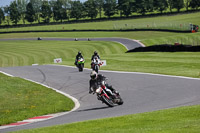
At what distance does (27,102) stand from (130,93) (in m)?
4.98

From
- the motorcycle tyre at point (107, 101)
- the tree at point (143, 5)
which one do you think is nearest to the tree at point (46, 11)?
the tree at point (143, 5)

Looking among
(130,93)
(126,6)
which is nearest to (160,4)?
(126,6)

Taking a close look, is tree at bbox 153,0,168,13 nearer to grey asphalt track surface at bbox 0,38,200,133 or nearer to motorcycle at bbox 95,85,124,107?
grey asphalt track surface at bbox 0,38,200,133

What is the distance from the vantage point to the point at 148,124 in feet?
30.9

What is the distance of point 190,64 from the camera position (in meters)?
25.7

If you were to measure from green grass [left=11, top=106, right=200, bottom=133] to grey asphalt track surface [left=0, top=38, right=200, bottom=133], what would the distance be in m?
1.52

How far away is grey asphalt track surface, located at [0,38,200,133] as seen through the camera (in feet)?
41.3

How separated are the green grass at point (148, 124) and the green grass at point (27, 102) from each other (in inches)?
161

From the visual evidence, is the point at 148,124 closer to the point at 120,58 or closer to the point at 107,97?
the point at 107,97

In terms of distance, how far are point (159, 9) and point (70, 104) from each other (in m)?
133

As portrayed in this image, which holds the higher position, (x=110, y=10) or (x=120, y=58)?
(x=110, y=10)

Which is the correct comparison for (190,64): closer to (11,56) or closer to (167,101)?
(167,101)

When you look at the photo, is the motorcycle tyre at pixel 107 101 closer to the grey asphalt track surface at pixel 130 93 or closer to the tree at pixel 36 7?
the grey asphalt track surface at pixel 130 93

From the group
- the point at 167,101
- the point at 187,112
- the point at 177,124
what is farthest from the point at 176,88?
the point at 177,124
